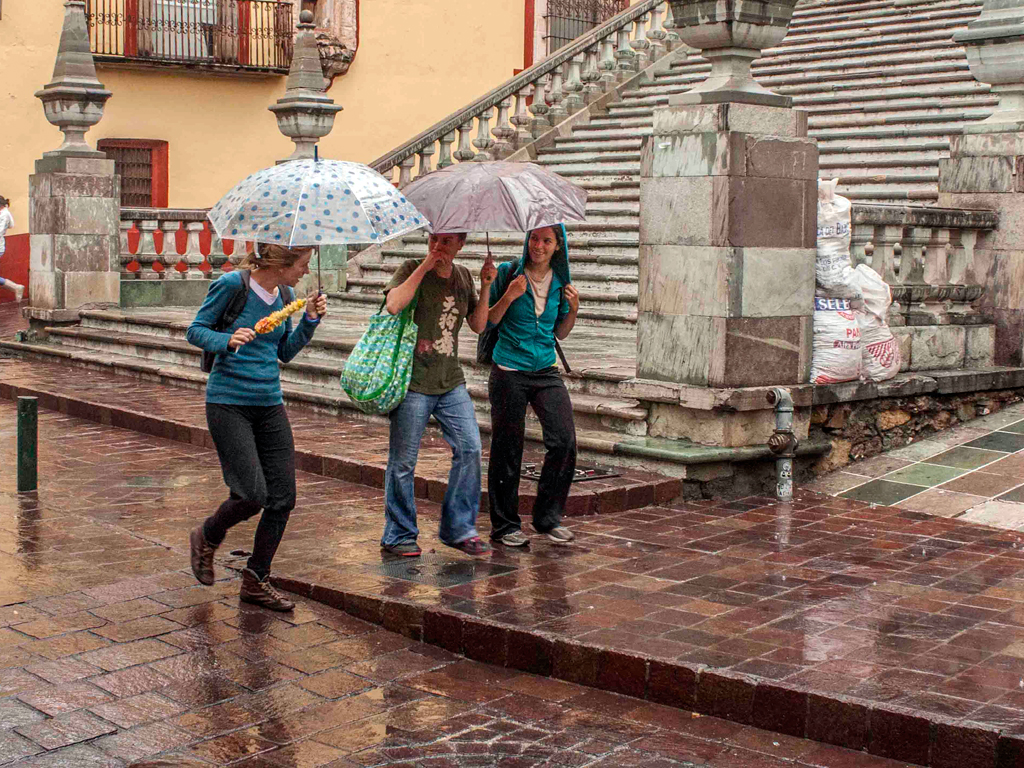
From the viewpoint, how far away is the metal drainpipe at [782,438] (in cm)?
845

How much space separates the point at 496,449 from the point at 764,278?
2219 mm

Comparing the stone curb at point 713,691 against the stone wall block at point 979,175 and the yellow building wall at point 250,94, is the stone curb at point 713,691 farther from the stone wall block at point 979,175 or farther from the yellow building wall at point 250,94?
the yellow building wall at point 250,94

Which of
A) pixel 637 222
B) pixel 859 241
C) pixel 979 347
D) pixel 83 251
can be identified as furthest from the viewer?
pixel 83 251

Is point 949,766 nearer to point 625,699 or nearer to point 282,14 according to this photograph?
point 625,699

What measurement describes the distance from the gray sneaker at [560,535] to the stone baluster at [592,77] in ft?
40.5

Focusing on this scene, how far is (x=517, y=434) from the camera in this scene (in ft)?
23.3

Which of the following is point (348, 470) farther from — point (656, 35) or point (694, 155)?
point (656, 35)

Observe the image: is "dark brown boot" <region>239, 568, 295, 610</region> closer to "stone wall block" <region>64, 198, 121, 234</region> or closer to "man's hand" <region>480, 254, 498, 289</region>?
"man's hand" <region>480, 254, 498, 289</region>

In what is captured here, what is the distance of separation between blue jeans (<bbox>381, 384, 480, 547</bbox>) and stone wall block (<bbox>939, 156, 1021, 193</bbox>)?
16.1ft

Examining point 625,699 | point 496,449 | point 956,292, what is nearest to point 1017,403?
point 956,292

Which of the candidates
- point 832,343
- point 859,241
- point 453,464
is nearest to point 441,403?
point 453,464

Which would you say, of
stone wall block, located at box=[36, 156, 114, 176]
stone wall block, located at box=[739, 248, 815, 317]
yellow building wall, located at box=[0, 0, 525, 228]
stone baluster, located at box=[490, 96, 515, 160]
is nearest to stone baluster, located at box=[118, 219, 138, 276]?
stone wall block, located at box=[36, 156, 114, 176]

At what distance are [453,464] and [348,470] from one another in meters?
2.30

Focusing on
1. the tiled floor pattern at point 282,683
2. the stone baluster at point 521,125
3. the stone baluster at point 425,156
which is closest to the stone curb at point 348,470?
the tiled floor pattern at point 282,683
